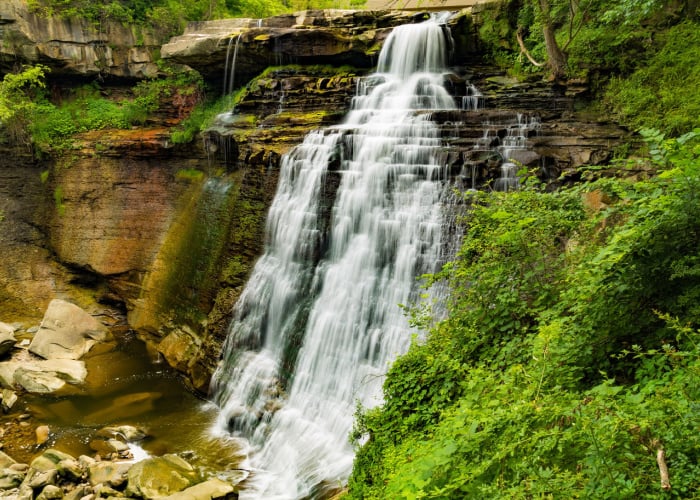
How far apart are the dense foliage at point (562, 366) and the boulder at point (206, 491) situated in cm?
270

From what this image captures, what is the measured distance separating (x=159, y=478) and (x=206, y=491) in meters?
0.92

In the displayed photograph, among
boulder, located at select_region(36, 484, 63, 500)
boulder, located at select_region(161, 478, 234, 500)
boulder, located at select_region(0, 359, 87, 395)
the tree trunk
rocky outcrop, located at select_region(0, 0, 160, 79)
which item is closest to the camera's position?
boulder, located at select_region(161, 478, 234, 500)

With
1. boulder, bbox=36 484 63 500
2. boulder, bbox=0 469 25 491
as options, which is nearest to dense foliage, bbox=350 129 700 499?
boulder, bbox=36 484 63 500

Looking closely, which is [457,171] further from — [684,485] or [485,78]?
[684,485]

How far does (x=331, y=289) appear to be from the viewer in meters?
9.39

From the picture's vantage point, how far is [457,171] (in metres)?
8.86

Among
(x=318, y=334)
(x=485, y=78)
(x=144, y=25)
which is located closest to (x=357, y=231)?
(x=318, y=334)

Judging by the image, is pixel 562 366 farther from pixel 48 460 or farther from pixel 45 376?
pixel 45 376

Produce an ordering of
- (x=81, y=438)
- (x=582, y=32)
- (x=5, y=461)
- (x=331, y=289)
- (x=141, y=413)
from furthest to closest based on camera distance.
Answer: (x=582, y=32) < (x=141, y=413) < (x=331, y=289) < (x=81, y=438) < (x=5, y=461)

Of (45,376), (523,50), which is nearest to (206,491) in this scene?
(45,376)

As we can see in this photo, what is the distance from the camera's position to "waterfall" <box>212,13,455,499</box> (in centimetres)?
796

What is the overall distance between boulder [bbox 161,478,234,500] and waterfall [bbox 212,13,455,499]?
573 millimetres

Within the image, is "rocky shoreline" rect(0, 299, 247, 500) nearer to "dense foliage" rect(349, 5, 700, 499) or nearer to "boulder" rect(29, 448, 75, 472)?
"boulder" rect(29, 448, 75, 472)

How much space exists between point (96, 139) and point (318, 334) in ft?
38.5
